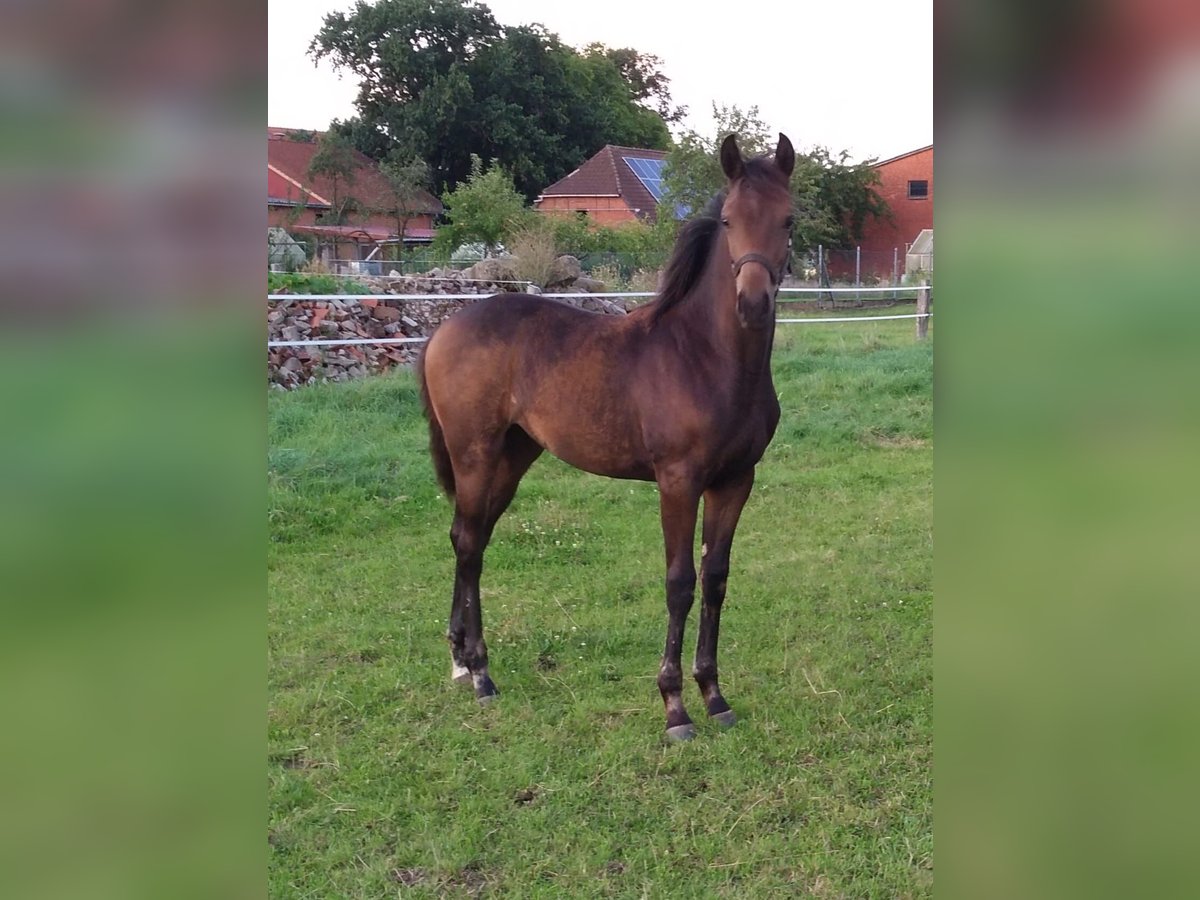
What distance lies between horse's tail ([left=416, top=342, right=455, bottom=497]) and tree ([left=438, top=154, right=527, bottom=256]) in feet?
55.9

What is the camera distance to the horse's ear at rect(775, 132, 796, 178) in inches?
119

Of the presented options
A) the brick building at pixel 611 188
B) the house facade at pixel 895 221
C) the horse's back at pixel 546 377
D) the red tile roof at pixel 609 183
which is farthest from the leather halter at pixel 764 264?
the red tile roof at pixel 609 183

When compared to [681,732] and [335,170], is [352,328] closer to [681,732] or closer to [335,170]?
[681,732]

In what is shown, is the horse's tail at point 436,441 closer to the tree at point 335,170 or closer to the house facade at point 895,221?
the house facade at point 895,221

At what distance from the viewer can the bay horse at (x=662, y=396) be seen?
3.09m

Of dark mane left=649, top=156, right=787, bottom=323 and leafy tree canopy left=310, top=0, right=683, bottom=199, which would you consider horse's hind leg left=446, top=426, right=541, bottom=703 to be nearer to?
dark mane left=649, top=156, right=787, bottom=323

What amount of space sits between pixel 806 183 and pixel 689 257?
17374mm

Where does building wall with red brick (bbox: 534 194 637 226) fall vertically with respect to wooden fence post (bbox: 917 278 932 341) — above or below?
above

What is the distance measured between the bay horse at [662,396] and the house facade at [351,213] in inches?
844

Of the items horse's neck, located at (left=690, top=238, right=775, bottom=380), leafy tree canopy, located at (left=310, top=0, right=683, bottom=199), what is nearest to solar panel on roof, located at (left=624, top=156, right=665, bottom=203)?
leafy tree canopy, located at (left=310, top=0, right=683, bottom=199)

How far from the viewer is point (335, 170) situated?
95.9ft
